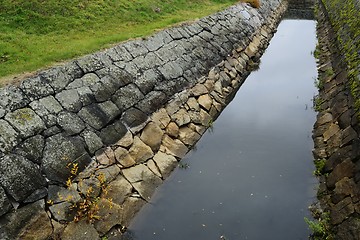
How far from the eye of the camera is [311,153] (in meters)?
15.7

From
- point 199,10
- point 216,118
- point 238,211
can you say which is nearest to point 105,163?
point 238,211

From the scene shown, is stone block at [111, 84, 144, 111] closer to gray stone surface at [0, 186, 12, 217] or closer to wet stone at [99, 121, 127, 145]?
wet stone at [99, 121, 127, 145]

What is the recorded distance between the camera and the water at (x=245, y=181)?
1200cm

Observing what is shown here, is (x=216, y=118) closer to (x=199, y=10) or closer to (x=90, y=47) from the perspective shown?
(x=90, y=47)

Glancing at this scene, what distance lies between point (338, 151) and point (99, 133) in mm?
8706

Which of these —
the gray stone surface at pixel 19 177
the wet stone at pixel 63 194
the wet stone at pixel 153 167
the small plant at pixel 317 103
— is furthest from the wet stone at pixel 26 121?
the small plant at pixel 317 103

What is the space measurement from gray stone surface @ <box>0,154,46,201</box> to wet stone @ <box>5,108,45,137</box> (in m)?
0.92

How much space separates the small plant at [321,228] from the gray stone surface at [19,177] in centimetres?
814

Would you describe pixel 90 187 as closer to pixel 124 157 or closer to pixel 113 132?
pixel 124 157

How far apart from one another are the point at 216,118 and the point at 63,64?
328 inches

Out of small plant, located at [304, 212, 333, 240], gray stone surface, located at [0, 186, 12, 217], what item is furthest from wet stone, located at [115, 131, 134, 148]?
small plant, located at [304, 212, 333, 240]

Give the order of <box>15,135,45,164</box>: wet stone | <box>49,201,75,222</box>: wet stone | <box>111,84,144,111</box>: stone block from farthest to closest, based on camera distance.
Answer: <box>111,84,144,111</box>: stone block < <box>15,135,45,164</box>: wet stone < <box>49,201,75,222</box>: wet stone

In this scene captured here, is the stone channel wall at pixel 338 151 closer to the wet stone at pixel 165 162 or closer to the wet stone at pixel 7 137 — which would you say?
the wet stone at pixel 165 162

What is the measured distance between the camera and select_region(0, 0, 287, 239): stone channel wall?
10672 millimetres
